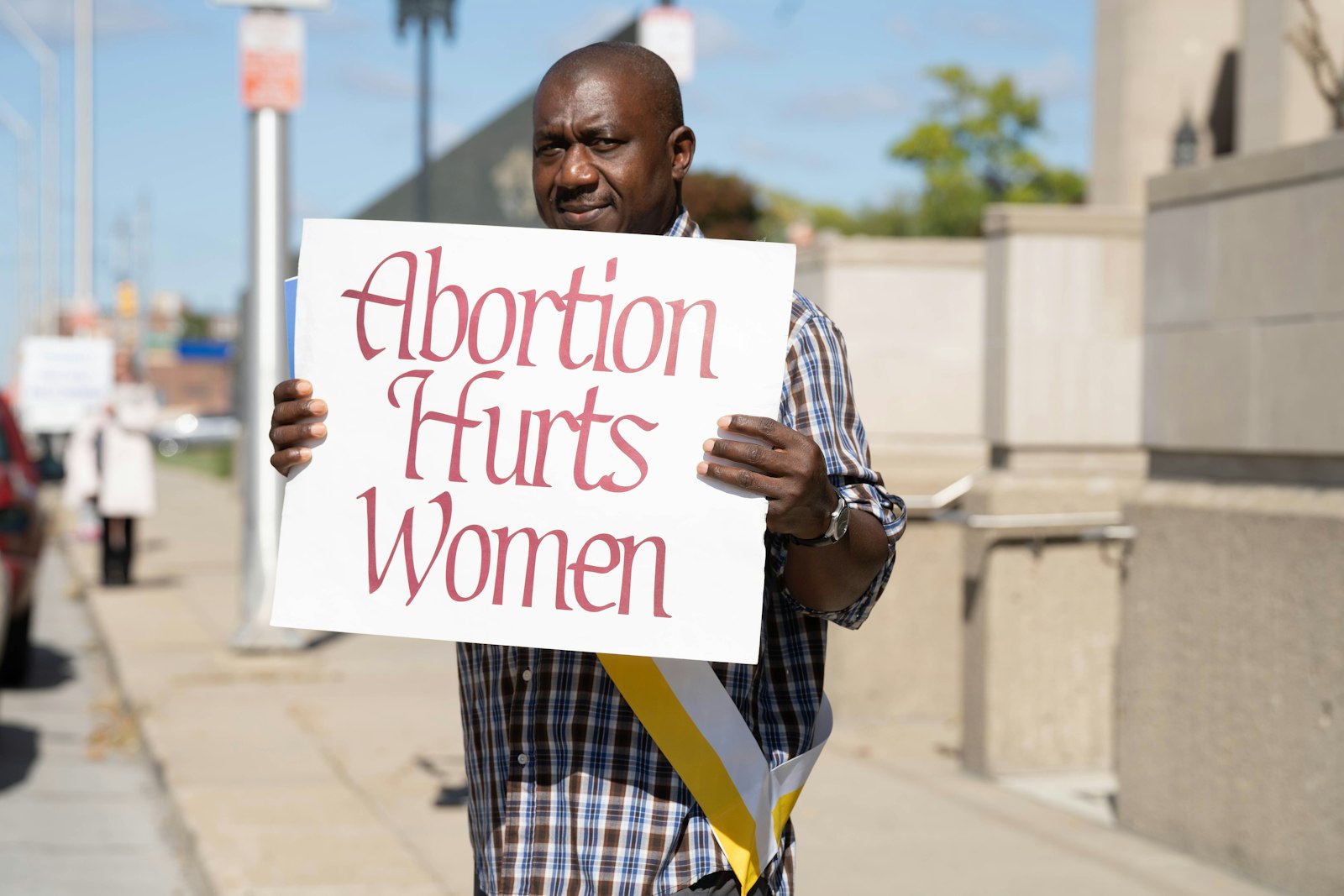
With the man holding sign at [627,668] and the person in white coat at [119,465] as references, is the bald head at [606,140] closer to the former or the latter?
the man holding sign at [627,668]

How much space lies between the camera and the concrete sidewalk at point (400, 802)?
5.41 m

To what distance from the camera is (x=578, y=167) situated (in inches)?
94.0

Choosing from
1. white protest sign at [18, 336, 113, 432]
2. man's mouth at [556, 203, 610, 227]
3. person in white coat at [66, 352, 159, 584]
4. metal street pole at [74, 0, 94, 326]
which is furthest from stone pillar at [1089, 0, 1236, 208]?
metal street pole at [74, 0, 94, 326]

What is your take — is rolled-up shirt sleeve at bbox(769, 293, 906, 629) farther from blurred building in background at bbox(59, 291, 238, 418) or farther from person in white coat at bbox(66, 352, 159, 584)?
blurred building in background at bbox(59, 291, 238, 418)

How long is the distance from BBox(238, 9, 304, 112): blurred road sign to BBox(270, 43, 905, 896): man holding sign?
8179 mm

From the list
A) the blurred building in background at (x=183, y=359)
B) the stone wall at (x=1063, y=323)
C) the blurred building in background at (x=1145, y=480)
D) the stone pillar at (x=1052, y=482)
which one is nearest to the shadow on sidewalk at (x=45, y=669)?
the blurred building in background at (x=1145, y=480)

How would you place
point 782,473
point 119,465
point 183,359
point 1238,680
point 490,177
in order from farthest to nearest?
point 183,359
point 119,465
point 490,177
point 1238,680
point 782,473

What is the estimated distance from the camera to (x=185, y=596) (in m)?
13.8

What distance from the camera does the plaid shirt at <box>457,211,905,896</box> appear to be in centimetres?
232

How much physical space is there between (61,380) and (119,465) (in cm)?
723

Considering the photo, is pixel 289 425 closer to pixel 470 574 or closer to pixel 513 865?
pixel 470 574

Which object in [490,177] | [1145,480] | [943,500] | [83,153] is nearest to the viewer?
[1145,480]

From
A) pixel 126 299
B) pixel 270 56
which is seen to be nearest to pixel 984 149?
pixel 126 299

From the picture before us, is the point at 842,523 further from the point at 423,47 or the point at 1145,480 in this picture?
the point at 423,47
